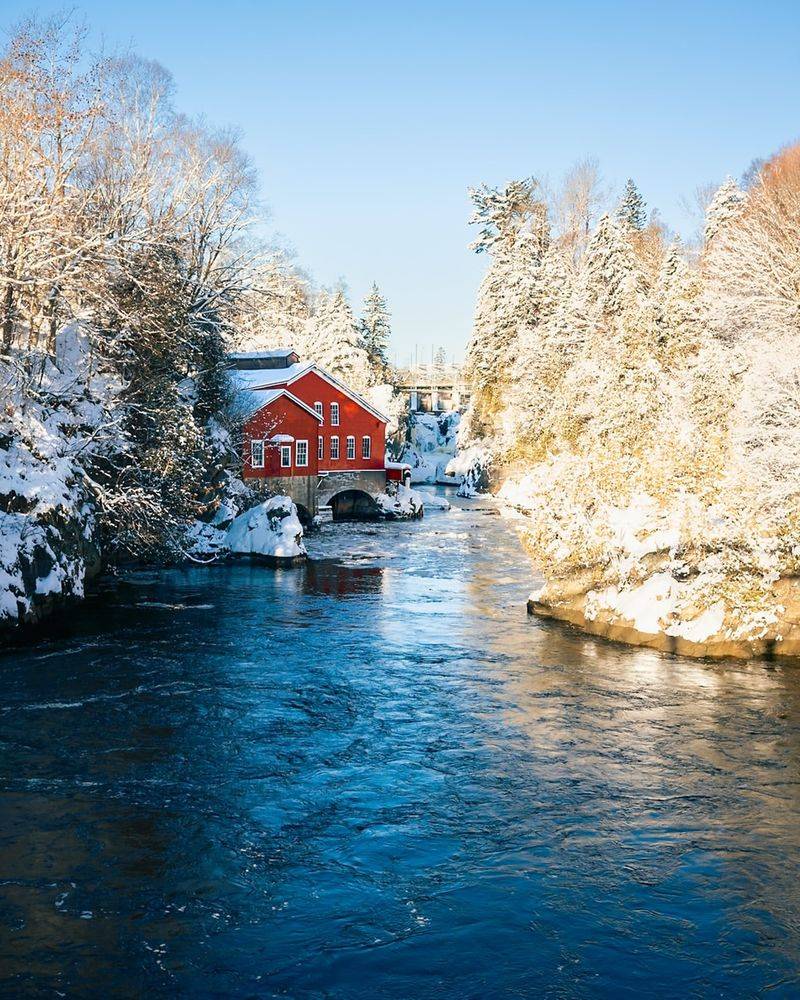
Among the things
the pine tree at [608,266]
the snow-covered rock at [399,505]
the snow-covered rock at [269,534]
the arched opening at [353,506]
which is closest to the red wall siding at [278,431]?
the snow-covered rock at [399,505]

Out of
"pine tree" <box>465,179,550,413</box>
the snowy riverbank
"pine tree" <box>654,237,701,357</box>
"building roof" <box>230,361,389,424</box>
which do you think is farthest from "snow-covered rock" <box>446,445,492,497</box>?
the snowy riverbank

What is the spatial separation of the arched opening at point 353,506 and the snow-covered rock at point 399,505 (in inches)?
23.7

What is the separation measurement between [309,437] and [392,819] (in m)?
38.4

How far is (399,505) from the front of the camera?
53594 millimetres

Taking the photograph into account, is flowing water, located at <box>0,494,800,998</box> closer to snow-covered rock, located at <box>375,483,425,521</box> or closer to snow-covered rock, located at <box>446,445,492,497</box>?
snow-covered rock, located at <box>375,483,425,521</box>

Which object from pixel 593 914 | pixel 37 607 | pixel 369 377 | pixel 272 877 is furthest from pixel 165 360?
pixel 369 377

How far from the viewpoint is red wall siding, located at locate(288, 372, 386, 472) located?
52.2m

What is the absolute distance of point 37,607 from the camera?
21828 mm

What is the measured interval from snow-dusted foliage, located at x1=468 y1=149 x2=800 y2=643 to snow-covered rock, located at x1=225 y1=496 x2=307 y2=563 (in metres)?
12.0

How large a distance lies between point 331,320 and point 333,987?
76.7 metres

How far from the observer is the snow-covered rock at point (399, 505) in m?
53.2

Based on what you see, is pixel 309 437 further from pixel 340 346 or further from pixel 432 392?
pixel 432 392

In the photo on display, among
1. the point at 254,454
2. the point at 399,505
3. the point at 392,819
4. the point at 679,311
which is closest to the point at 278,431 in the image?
the point at 254,454

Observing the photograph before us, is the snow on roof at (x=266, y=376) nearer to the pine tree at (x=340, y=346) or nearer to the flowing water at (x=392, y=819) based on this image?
the pine tree at (x=340, y=346)
